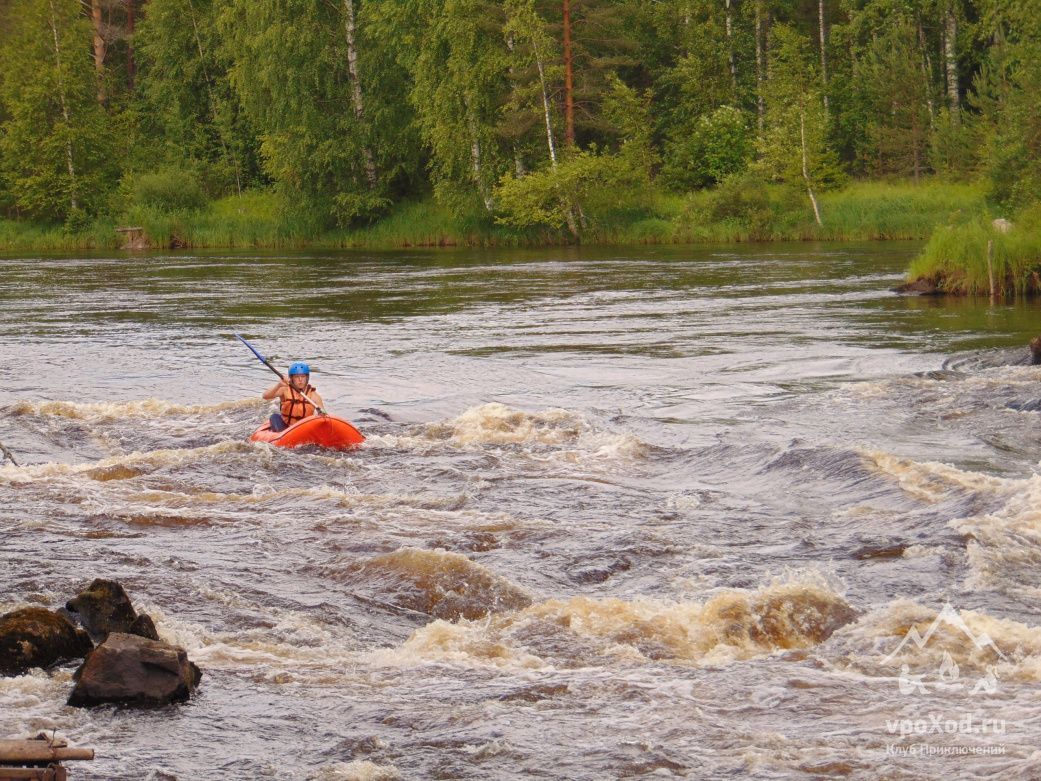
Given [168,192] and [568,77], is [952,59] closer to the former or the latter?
[568,77]

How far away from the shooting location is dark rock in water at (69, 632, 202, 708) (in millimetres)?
6289

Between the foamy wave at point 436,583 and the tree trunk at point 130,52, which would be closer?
the foamy wave at point 436,583

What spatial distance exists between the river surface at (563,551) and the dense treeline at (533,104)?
2279 centimetres

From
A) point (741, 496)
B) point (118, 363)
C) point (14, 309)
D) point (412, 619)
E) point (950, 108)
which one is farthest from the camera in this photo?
point (950, 108)

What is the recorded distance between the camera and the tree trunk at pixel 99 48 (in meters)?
60.3

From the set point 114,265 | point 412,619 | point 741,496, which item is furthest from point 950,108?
point 412,619

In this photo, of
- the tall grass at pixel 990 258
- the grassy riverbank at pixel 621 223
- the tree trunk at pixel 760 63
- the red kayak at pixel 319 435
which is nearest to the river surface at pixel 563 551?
the red kayak at pixel 319 435

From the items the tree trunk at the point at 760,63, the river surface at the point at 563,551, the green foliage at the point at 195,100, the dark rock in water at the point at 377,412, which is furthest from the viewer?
the green foliage at the point at 195,100

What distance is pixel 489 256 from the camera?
4019 cm

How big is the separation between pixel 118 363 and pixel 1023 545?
14.0 meters

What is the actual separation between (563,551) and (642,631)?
1.86 meters

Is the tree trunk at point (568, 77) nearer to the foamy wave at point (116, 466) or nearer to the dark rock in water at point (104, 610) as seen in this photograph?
the foamy wave at point (116, 466)

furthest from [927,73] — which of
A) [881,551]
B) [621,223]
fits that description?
[881,551]

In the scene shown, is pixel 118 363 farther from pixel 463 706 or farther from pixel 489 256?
pixel 489 256
